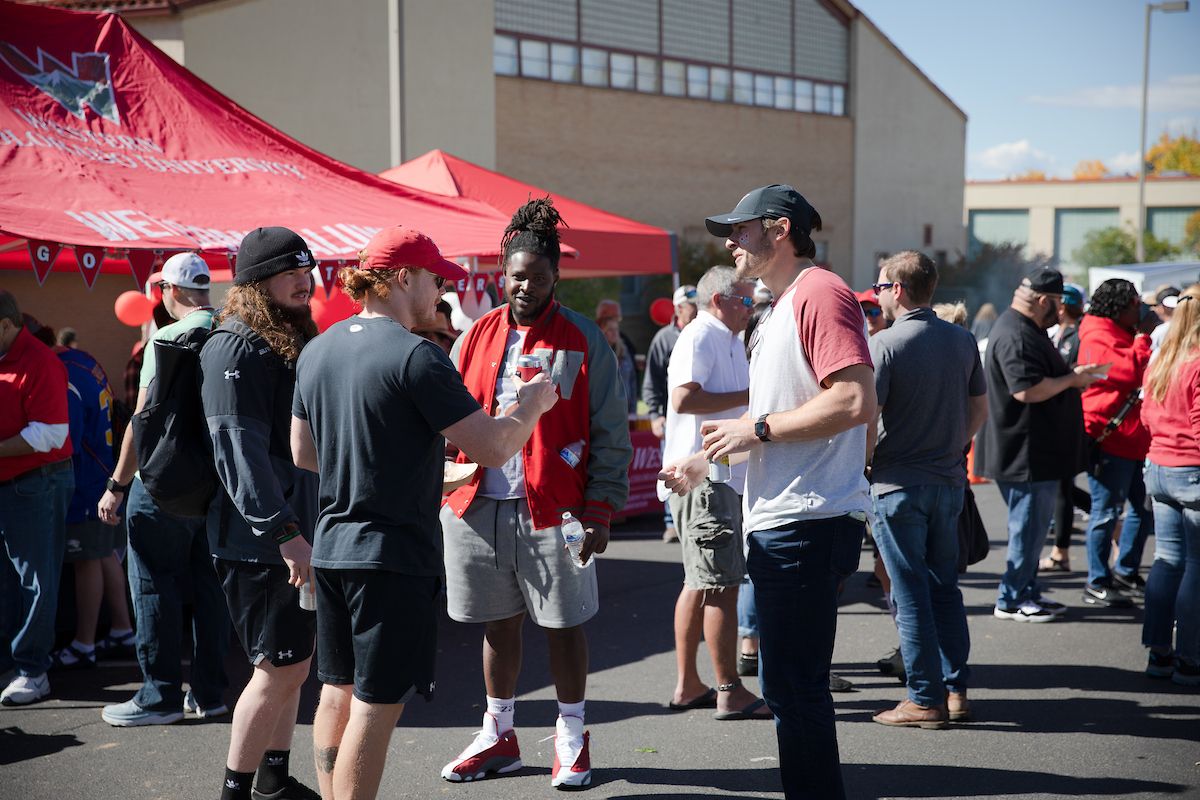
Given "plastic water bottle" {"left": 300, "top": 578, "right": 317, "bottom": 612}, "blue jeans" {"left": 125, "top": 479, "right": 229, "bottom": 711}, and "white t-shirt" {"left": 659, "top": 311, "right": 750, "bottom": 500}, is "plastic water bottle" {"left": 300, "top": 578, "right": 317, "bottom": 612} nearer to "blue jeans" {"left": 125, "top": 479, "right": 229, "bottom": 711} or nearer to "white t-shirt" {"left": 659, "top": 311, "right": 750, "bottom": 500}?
"blue jeans" {"left": 125, "top": 479, "right": 229, "bottom": 711}

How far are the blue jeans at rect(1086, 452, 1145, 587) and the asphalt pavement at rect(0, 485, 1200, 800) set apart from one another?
2.94 feet

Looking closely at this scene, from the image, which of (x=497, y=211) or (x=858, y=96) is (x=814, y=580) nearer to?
(x=497, y=211)

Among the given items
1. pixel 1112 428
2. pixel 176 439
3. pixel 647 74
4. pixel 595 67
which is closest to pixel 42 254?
pixel 176 439

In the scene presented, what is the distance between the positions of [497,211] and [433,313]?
5.24 m

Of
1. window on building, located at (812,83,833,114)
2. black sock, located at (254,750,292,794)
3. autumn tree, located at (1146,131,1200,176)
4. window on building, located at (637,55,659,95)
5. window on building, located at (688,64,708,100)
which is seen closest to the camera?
black sock, located at (254,750,292,794)

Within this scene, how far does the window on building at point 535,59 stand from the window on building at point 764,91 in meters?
7.95

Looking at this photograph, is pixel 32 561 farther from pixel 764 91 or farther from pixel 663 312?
pixel 764 91

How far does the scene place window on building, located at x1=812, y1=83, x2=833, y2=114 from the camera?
33.7 metres

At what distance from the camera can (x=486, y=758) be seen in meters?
4.40

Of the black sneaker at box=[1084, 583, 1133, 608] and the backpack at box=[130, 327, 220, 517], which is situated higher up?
the backpack at box=[130, 327, 220, 517]

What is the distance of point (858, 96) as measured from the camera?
34.5 metres

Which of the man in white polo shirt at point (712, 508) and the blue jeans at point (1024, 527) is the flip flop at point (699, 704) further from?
the blue jeans at point (1024, 527)

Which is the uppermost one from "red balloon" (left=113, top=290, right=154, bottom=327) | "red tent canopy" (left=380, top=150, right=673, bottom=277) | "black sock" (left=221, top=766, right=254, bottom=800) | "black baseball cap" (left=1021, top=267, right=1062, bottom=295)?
"red tent canopy" (left=380, top=150, right=673, bottom=277)

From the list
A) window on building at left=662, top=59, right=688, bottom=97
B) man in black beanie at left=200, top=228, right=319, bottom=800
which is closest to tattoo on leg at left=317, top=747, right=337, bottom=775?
man in black beanie at left=200, top=228, right=319, bottom=800
